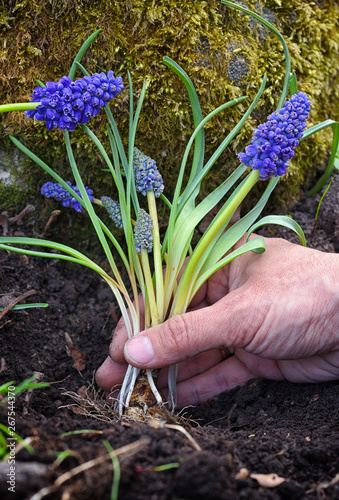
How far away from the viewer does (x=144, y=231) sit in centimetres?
142

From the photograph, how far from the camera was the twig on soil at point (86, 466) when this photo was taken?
70 cm

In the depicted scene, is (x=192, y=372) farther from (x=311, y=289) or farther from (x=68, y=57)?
(x=68, y=57)

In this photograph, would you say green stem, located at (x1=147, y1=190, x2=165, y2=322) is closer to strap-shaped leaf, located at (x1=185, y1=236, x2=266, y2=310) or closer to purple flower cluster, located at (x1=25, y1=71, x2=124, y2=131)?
strap-shaped leaf, located at (x1=185, y1=236, x2=266, y2=310)

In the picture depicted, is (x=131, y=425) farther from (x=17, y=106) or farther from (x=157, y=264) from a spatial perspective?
(x=17, y=106)

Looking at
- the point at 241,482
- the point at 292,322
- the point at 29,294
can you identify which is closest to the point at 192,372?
the point at 292,322

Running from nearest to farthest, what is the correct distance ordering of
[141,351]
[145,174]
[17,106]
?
[17,106] < [141,351] < [145,174]

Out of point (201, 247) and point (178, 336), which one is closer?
point (178, 336)

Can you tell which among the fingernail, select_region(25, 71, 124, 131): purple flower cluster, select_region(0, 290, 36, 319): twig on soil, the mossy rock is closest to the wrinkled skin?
the fingernail

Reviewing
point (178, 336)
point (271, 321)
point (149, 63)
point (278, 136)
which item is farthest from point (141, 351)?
Answer: point (149, 63)

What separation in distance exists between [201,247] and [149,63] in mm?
794

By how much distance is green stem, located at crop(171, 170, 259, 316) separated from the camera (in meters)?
1.38

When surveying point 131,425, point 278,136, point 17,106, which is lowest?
point 131,425

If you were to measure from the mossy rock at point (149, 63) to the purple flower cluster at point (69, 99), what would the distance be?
40 centimetres

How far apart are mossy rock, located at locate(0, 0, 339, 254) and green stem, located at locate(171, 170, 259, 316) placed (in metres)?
0.44
